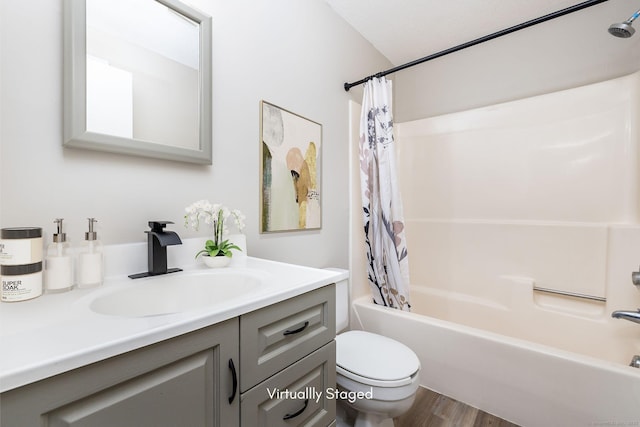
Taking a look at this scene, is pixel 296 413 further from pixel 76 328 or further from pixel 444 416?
pixel 444 416

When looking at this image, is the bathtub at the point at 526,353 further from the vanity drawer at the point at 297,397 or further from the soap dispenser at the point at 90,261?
the soap dispenser at the point at 90,261

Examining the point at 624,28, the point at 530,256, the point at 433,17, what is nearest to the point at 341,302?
the point at 530,256

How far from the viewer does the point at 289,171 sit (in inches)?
59.7

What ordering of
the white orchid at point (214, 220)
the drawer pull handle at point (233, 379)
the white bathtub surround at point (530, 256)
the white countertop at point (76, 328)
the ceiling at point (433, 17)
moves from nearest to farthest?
the white countertop at point (76, 328)
the drawer pull handle at point (233, 379)
the white orchid at point (214, 220)
the white bathtub surround at point (530, 256)
the ceiling at point (433, 17)

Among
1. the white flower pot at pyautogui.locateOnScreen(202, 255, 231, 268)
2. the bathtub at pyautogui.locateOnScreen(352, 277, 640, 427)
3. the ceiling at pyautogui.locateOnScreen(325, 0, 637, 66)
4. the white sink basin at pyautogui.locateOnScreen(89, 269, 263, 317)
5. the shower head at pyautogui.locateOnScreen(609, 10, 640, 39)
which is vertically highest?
the ceiling at pyautogui.locateOnScreen(325, 0, 637, 66)

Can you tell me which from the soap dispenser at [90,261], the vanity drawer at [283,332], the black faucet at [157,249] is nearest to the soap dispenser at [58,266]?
the soap dispenser at [90,261]

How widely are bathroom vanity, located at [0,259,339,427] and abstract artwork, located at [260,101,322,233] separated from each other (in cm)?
55

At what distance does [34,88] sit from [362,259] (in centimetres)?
186

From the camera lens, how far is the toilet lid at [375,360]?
3.73 ft

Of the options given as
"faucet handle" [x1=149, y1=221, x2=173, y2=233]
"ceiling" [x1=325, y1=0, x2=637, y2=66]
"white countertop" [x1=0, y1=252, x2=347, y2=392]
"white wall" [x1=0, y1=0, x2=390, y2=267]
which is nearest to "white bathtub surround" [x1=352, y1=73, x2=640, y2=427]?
"ceiling" [x1=325, y1=0, x2=637, y2=66]

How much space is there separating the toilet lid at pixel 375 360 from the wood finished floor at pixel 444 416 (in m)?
0.46

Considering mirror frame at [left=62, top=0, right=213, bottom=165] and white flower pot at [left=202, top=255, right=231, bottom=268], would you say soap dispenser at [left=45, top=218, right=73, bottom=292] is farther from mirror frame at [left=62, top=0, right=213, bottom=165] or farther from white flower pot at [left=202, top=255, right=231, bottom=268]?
white flower pot at [left=202, top=255, right=231, bottom=268]

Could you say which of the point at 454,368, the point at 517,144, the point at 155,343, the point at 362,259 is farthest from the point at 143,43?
the point at 517,144

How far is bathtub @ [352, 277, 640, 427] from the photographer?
120cm
